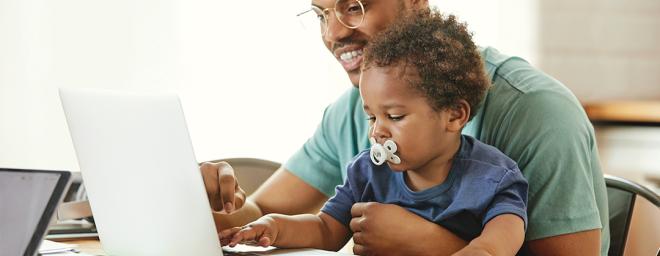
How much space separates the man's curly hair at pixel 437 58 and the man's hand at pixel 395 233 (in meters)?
0.16

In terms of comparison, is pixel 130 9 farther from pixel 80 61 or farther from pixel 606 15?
pixel 606 15

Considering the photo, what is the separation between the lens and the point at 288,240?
1.26 metres

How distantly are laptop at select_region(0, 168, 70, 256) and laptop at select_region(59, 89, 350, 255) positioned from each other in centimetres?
13

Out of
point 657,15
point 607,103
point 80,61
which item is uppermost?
point 80,61

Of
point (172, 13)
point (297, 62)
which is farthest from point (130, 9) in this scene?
point (297, 62)

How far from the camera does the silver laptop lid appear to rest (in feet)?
3.43

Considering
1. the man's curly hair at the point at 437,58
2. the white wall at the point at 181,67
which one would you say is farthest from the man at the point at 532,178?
the white wall at the point at 181,67

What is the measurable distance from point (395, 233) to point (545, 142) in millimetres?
271

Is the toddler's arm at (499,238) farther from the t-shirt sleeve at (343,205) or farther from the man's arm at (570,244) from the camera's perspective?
the t-shirt sleeve at (343,205)

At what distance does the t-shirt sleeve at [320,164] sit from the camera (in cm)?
188

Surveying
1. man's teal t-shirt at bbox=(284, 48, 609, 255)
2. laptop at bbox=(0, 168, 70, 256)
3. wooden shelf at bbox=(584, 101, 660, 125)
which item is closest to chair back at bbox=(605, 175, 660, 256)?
man's teal t-shirt at bbox=(284, 48, 609, 255)

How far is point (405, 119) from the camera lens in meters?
1.25

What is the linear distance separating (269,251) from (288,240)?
37 millimetres

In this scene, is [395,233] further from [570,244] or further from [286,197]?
[286,197]
